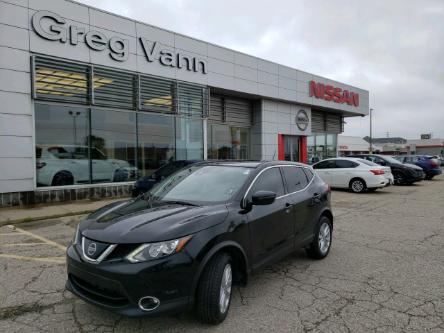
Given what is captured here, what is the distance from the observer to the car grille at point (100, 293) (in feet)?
9.71

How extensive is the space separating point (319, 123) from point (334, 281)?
22.1m

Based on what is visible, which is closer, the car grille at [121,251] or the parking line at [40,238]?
the car grille at [121,251]

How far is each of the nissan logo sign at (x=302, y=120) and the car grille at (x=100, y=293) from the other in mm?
19926

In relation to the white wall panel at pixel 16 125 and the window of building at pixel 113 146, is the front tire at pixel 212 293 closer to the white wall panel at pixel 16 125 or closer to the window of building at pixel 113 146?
the white wall panel at pixel 16 125

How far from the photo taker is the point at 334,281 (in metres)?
4.53

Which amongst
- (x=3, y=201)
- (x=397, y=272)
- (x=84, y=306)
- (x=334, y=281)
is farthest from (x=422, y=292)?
(x=3, y=201)

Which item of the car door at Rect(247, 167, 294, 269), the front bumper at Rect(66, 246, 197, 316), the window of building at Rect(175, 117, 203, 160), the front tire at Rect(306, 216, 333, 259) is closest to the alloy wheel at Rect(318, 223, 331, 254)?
the front tire at Rect(306, 216, 333, 259)

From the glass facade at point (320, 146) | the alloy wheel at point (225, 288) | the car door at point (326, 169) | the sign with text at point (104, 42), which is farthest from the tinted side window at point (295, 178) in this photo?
the glass facade at point (320, 146)

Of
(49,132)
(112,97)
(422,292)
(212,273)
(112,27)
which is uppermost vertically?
(112,27)

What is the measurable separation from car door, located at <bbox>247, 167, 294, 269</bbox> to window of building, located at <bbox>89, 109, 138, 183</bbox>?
9.51 m

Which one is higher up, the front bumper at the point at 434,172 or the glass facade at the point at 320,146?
the glass facade at the point at 320,146

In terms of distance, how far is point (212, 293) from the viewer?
3.18 m

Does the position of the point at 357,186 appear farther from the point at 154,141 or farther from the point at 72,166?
the point at 72,166

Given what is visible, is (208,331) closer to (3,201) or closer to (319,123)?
(3,201)
